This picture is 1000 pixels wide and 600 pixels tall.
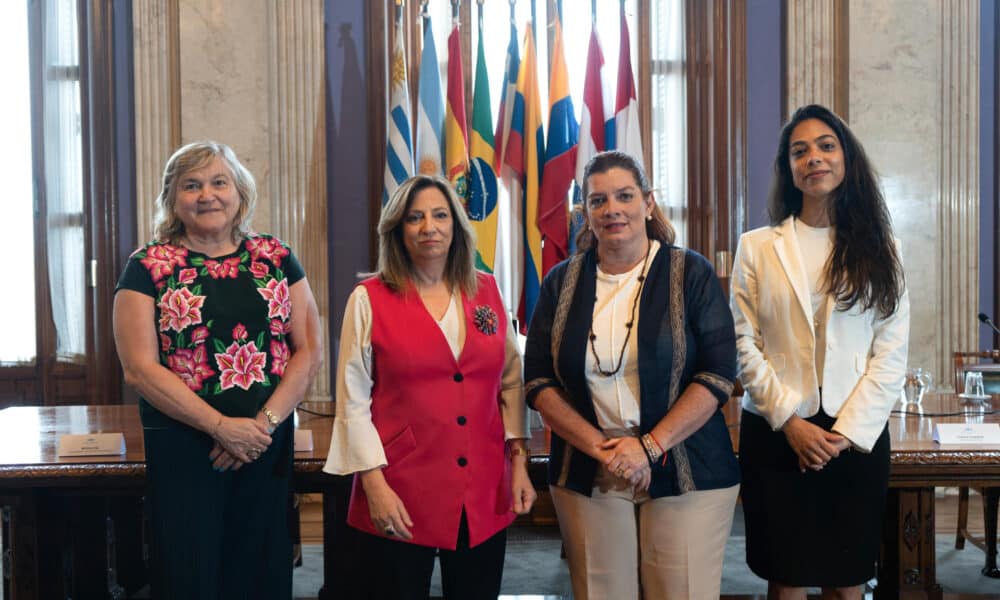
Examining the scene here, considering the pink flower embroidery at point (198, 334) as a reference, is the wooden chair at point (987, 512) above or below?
below

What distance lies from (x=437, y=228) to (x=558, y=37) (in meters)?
2.92

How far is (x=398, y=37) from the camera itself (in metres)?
4.34

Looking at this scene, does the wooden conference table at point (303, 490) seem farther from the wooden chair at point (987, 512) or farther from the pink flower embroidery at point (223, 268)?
the wooden chair at point (987, 512)

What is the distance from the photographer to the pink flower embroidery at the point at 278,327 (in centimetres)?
187

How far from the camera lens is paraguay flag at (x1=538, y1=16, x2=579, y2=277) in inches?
167

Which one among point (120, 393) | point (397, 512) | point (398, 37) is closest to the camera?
point (397, 512)

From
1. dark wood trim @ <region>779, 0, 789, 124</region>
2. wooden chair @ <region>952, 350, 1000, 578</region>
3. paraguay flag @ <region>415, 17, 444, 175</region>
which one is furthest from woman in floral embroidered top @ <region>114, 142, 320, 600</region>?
dark wood trim @ <region>779, 0, 789, 124</region>

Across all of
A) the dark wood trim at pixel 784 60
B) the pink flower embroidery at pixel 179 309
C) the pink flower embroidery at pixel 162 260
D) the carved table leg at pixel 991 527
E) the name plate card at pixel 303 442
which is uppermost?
the dark wood trim at pixel 784 60

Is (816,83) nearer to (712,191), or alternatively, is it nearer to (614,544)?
(712,191)

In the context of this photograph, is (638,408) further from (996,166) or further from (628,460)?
(996,166)

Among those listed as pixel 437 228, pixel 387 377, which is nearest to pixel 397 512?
pixel 387 377

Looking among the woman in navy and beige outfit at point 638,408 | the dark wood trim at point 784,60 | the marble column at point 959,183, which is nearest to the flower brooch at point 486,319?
the woman in navy and beige outfit at point 638,408

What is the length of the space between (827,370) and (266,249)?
49.6 inches

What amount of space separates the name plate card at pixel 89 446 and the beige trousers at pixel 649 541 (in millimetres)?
1242
